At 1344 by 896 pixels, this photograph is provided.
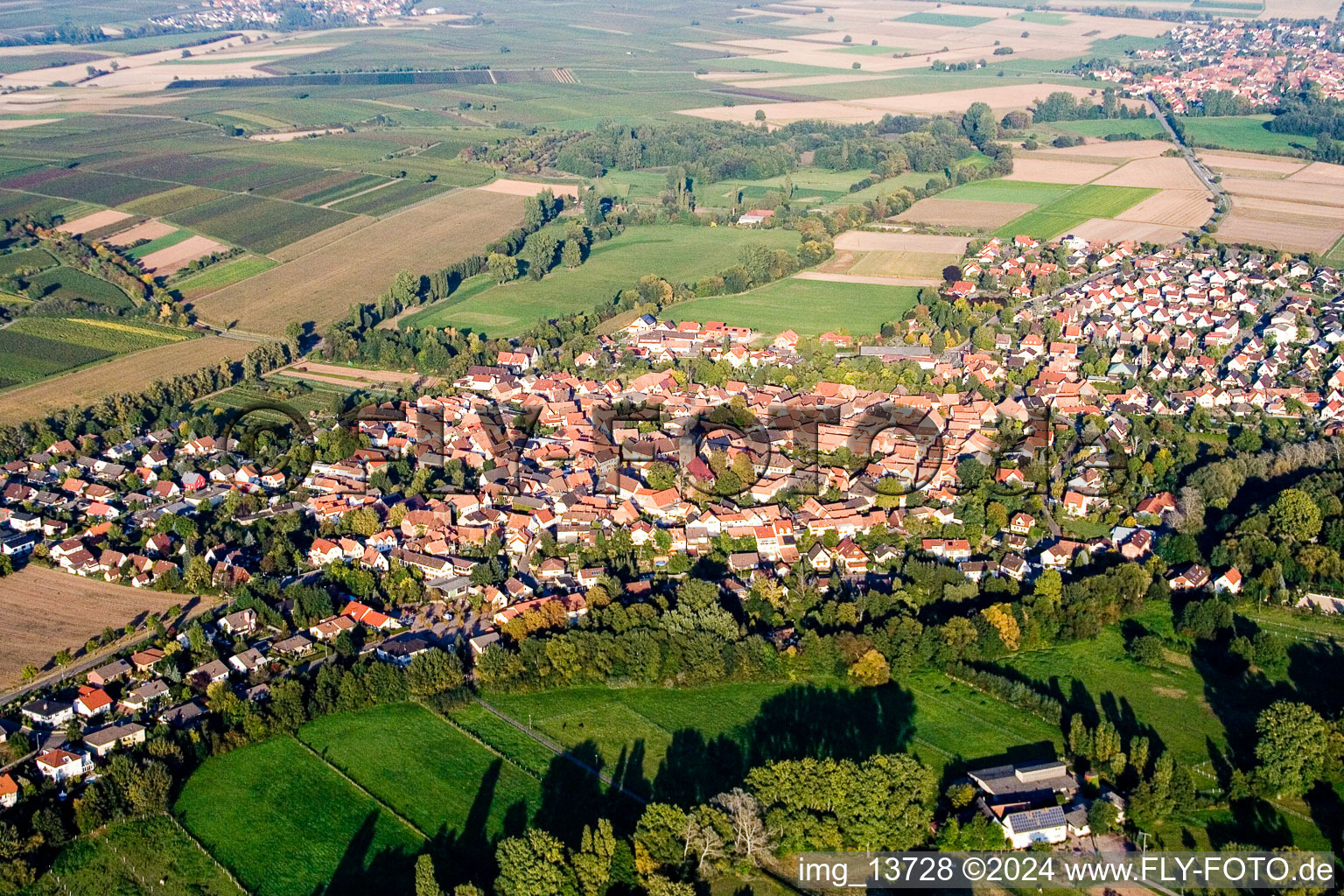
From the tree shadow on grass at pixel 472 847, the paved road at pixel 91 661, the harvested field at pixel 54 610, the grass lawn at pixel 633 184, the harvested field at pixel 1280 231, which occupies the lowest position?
the harvested field at pixel 54 610

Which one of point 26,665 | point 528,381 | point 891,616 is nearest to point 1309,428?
point 891,616

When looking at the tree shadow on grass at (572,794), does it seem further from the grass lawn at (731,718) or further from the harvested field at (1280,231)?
the harvested field at (1280,231)

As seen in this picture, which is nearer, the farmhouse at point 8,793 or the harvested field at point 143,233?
the farmhouse at point 8,793

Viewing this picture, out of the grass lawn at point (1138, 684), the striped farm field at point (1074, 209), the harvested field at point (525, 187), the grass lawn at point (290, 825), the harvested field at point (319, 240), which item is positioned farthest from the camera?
the harvested field at point (525, 187)

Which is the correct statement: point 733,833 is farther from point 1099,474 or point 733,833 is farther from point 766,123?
point 766,123

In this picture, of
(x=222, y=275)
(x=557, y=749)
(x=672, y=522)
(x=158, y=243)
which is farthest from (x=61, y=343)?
(x=557, y=749)

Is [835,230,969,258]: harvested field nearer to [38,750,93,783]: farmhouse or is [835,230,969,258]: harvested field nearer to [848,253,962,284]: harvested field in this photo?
[848,253,962,284]: harvested field

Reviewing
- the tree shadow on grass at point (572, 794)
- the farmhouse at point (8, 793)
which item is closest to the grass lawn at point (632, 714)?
the tree shadow on grass at point (572, 794)
